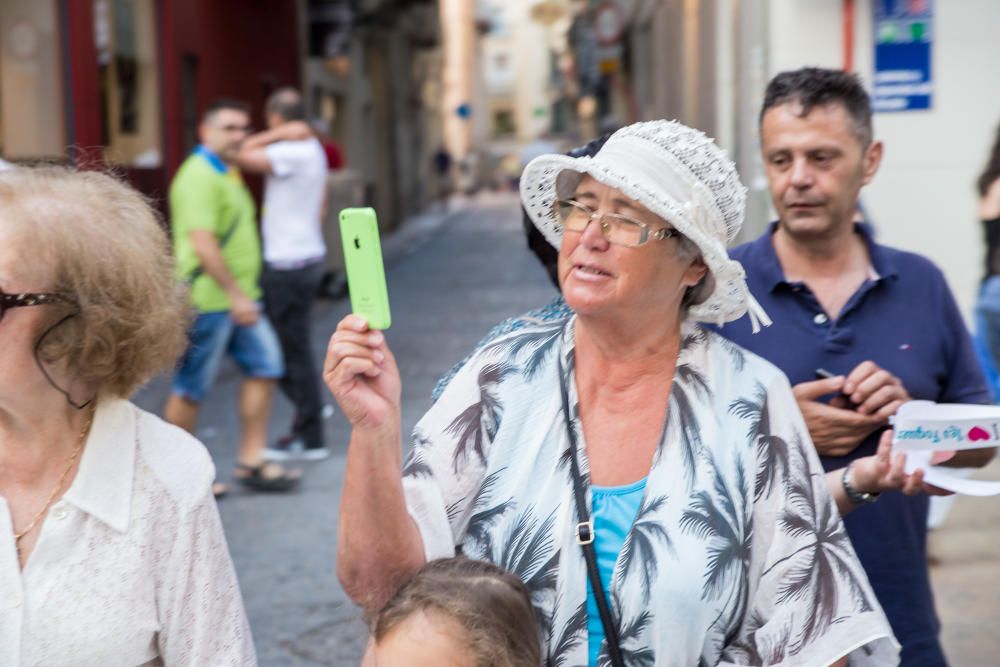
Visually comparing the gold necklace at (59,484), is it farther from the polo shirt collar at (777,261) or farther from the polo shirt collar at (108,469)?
the polo shirt collar at (777,261)

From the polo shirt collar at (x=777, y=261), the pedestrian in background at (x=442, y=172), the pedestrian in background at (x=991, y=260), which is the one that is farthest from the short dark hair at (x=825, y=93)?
the pedestrian in background at (x=442, y=172)

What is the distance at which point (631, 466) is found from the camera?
7.81 ft

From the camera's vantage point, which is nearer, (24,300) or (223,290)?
(24,300)

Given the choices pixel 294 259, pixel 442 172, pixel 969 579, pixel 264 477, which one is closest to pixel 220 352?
pixel 264 477

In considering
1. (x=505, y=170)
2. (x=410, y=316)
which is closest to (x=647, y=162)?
(x=410, y=316)

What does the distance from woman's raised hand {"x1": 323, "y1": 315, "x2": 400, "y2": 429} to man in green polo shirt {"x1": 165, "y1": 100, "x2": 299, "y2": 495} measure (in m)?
4.76

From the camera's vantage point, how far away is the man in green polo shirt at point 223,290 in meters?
6.88

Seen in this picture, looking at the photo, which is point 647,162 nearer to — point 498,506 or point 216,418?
point 498,506

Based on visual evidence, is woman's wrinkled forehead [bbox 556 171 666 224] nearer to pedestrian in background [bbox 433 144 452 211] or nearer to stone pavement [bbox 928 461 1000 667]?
stone pavement [bbox 928 461 1000 667]

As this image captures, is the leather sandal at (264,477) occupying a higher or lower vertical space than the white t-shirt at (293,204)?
lower

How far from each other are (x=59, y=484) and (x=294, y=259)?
5.51 metres

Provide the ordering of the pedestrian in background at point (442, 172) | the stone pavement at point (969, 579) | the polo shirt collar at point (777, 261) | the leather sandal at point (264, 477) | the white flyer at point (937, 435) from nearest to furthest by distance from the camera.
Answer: the white flyer at point (937, 435) < the polo shirt collar at point (777, 261) < the stone pavement at point (969, 579) < the leather sandal at point (264, 477) < the pedestrian in background at point (442, 172)

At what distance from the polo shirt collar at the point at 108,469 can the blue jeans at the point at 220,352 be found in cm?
444

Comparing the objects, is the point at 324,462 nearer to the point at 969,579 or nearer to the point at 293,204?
the point at 293,204
